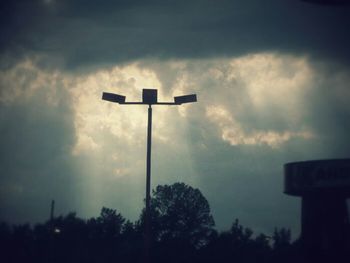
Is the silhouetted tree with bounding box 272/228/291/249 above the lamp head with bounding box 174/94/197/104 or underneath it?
underneath

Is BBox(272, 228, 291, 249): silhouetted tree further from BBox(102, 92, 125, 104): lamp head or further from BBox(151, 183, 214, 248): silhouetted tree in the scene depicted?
BBox(102, 92, 125, 104): lamp head

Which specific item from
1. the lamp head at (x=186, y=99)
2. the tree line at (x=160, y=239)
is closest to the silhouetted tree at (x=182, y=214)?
the tree line at (x=160, y=239)

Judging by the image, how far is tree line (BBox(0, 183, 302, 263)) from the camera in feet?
177

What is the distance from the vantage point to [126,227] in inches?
3595

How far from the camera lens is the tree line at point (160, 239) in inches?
2120

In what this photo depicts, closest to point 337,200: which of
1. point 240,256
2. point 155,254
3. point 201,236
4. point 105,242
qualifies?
point 155,254

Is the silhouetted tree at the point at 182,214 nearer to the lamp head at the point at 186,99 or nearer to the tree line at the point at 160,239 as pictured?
the tree line at the point at 160,239

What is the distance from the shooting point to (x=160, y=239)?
73.1m

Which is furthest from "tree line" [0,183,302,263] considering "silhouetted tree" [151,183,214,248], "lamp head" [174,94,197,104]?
"lamp head" [174,94,197,104]

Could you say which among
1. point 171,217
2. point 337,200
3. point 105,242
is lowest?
point 105,242

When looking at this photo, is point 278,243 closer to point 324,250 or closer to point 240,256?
point 240,256

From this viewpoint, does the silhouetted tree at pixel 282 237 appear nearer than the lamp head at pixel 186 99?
No

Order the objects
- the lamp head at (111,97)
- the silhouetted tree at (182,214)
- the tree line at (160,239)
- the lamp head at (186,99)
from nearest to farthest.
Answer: the lamp head at (111,97)
the lamp head at (186,99)
the tree line at (160,239)
the silhouetted tree at (182,214)

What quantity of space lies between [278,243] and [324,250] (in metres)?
46.6
